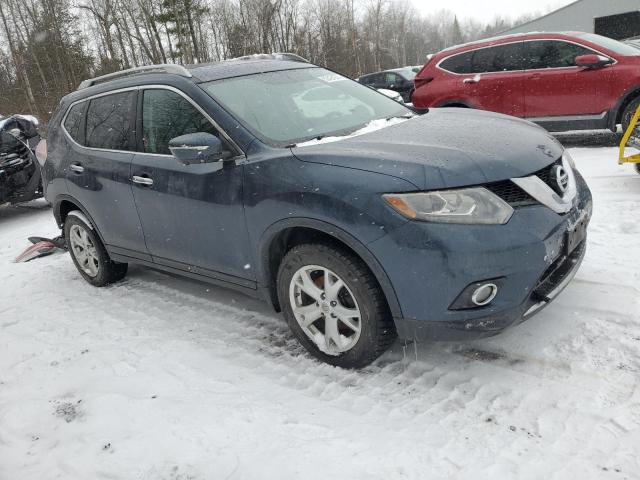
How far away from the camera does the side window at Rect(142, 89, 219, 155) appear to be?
325 centimetres

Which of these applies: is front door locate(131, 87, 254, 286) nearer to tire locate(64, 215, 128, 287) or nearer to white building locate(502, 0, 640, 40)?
tire locate(64, 215, 128, 287)

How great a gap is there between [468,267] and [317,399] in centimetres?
106

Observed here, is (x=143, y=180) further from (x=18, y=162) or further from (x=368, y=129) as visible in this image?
(x=18, y=162)

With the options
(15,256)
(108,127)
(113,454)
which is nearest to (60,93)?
(15,256)

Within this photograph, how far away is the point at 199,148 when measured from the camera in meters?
2.88

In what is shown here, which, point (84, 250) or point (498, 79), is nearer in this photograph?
point (84, 250)

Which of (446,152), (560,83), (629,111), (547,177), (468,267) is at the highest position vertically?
(446,152)

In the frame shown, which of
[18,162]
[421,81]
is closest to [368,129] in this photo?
[421,81]

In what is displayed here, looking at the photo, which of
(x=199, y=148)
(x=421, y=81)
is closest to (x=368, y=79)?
(x=421, y=81)

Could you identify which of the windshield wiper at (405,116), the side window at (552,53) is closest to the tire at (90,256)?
the windshield wiper at (405,116)

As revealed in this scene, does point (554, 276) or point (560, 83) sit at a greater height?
point (560, 83)

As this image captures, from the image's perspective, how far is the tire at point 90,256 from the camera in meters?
4.54

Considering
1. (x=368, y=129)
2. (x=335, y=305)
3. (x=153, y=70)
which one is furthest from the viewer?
(x=153, y=70)

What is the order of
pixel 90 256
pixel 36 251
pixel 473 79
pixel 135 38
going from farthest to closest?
pixel 135 38
pixel 473 79
pixel 36 251
pixel 90 256
